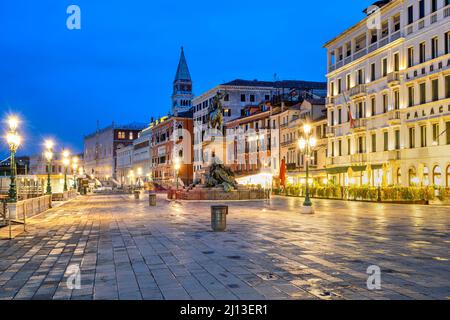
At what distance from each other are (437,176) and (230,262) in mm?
33147

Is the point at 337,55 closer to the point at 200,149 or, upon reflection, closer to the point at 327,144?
the point at 327,144

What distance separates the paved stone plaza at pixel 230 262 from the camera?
8.06 metres

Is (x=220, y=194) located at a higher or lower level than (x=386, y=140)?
lower

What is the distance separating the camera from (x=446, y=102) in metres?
38.0

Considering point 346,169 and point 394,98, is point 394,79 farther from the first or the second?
point 346,169

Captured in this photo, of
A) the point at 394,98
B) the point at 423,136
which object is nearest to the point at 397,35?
the point at 394,98

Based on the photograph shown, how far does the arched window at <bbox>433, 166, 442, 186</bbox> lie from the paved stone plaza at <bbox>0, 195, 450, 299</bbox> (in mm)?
22264

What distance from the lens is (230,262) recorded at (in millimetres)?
10844

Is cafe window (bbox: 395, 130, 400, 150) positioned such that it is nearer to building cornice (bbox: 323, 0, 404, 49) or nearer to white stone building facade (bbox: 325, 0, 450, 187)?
white stone building facade (bbox: 325, 0, 450, 187)

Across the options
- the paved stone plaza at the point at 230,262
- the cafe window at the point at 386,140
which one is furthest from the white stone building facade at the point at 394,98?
the paved stone plaza at the point at 230,262

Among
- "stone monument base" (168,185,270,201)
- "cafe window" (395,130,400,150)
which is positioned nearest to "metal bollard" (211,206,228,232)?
"stone monument base" (168,185,270,201)

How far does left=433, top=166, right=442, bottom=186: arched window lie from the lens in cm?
3903

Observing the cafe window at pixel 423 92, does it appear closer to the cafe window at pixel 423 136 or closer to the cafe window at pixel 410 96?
the cafe window at pixel 410 96
